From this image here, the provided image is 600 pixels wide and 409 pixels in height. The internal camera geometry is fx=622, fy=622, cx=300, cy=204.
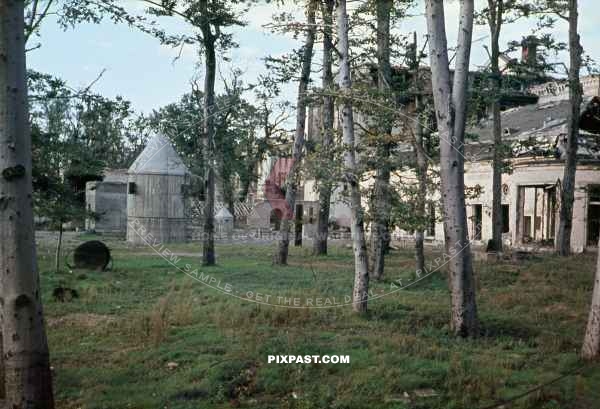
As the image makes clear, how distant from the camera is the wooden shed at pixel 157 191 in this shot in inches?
585

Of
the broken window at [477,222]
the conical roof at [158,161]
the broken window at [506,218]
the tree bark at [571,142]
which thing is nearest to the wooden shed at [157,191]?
the conical roof at [158,161]

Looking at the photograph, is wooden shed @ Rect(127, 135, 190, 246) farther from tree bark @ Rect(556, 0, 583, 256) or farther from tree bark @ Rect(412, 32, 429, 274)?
tree bark @ Rect(556, 0, 583, 256)

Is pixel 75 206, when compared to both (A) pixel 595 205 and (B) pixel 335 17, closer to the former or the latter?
(B) pixel 335 17

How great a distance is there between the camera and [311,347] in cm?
754

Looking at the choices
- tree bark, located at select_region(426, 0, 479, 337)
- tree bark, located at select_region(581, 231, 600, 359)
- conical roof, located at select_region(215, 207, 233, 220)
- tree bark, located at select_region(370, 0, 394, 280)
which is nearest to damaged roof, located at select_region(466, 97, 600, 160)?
tree bark, located at select_region(370, 0, 394, 280)

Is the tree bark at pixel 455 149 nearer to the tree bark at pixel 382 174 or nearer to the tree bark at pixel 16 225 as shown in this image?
the tree bark at pixel 382 174

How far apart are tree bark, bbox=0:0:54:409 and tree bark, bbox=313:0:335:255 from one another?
5050 millimetres

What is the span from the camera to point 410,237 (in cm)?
2800

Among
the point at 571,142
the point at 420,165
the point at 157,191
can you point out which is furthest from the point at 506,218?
the point at 420,165

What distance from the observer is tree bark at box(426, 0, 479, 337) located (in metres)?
8.18

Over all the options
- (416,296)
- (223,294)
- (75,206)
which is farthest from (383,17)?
(75,206)

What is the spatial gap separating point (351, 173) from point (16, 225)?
17.7 ft

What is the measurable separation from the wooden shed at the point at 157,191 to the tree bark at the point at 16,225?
30.5 ft

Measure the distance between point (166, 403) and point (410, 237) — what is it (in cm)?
2293
